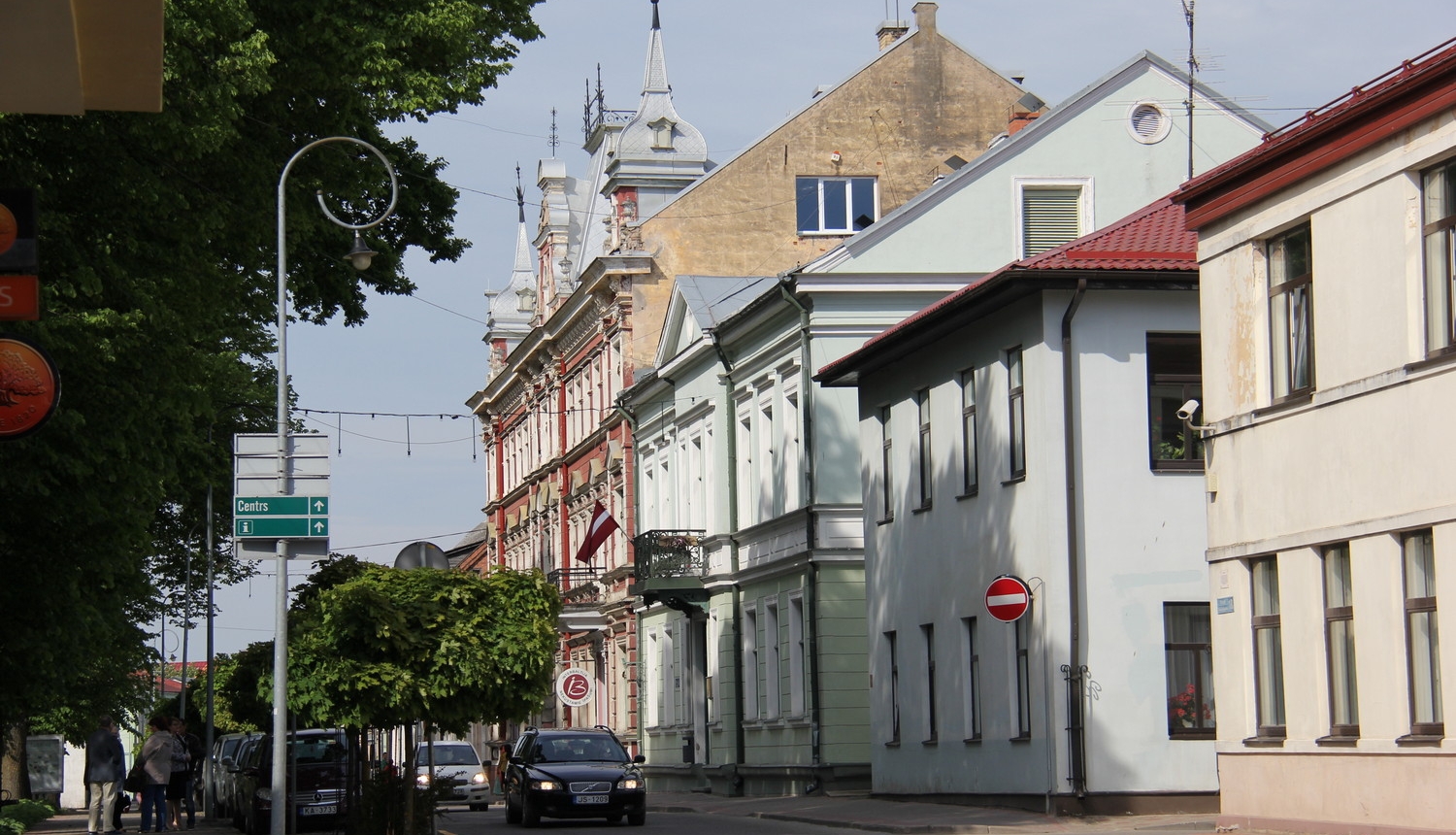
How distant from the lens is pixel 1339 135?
18891 millimetres

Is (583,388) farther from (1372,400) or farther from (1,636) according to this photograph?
(1372,400)

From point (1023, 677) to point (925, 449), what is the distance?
5057 mm

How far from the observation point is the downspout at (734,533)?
4169 centimetres

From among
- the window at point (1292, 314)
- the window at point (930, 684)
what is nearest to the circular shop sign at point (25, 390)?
the window at point (1292, 314)

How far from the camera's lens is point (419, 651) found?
22.2 metres

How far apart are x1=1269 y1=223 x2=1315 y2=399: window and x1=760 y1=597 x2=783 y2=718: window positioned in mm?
19908

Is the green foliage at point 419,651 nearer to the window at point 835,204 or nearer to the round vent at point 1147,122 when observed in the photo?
the round vent at point 1147,122

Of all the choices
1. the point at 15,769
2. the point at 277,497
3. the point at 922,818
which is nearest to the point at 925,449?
the point at 922,818

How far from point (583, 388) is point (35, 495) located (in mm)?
39808

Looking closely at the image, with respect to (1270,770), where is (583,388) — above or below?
above

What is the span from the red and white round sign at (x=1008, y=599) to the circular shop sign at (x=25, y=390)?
13.2 metres

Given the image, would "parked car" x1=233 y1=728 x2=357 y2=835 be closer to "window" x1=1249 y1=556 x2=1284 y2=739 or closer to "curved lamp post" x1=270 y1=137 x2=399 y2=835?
"curved lamp post" x1=270 y1=137 x2=399 y2=835

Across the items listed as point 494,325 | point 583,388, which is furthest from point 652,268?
point 494,325

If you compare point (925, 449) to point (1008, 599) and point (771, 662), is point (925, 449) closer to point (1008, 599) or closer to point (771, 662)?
point (1008, 599)
